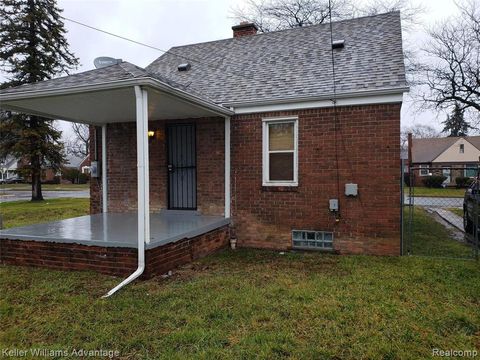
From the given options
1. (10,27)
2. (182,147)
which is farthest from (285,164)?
(10,27)

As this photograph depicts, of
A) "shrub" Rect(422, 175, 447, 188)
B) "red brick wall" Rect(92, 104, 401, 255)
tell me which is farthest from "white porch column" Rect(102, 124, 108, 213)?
"shrub" Rect(422, 175, 447, 188)

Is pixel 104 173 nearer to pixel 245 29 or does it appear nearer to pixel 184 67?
pixel 184 67

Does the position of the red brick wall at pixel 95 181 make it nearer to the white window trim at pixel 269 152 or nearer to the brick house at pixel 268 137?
the brick house at pixel 268 137

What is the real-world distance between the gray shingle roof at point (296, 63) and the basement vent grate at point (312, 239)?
108 inches

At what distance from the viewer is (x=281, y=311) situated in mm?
3756

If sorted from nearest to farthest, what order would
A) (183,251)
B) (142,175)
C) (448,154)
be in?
1. (142,175)
2. (183,251)
3. (448,154)

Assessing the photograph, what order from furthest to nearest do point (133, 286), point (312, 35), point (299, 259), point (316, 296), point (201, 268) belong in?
1. point (312, 35)
2. point (299, 259)
3. point (201, 268)
4. point (133, 286)
5. point (316, 296)

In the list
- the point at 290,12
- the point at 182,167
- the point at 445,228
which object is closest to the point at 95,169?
the point at 182,167

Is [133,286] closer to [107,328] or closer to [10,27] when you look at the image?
[107,328]

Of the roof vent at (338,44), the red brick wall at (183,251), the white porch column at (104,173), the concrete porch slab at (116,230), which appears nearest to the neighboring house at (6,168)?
the white porch column at (104,173)

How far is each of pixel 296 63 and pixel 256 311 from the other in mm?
6134

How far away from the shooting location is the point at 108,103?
595 cm

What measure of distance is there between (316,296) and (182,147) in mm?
4927

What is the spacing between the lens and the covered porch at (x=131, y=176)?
15.9 ft
